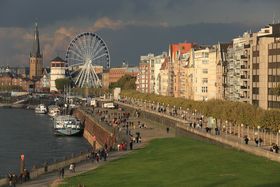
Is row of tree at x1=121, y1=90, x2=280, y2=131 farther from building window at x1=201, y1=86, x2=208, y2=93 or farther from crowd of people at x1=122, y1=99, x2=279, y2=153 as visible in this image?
building window at x1=201, y1=86, x2=208, y2=93

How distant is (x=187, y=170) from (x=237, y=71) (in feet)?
231

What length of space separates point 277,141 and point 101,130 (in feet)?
165

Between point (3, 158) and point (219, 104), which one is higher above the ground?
point (219, 104)

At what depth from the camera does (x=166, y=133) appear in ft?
331

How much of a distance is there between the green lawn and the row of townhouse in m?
36.3

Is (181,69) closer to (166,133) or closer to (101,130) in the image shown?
(101,130)

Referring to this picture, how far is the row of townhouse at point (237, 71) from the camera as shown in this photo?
103250 millimetres

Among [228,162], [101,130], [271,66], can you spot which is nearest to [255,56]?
[271,66]

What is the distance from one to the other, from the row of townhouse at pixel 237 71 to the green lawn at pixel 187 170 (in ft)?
119

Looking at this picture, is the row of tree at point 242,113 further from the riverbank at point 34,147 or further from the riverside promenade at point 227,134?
the riverbank at point 34,147

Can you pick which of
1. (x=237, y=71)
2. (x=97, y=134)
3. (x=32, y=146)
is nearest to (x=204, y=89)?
(x=237, y=71)

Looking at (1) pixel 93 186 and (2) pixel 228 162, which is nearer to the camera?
(1) pixel 93 186

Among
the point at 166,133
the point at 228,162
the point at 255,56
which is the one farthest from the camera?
the point at 255,56

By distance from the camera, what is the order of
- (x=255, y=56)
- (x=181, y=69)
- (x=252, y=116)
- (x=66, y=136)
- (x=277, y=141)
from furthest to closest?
(x=181, y=69)
(x=66, y=136)
(x=255, y=56)
(x=252, y=116)
(x=277, y=141)
